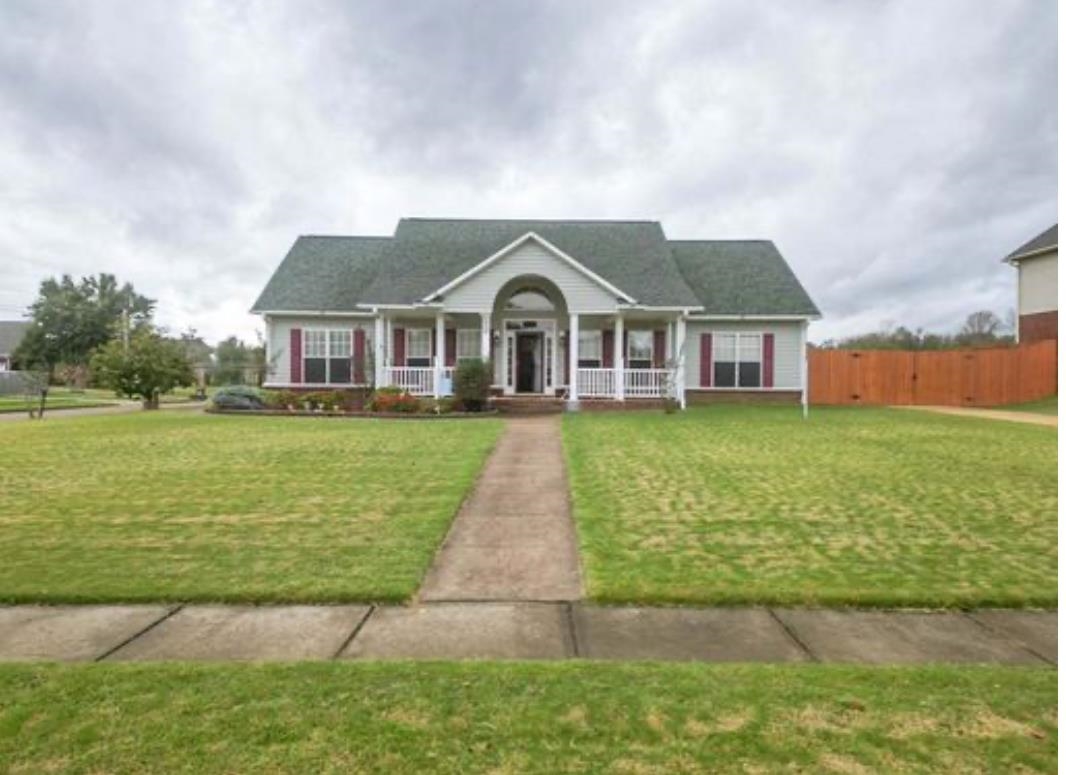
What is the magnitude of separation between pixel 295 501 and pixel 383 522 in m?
1.58

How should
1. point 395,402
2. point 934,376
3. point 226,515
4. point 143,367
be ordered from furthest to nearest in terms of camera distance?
point 934,376, point 143,367, point 395,402, point 226,515

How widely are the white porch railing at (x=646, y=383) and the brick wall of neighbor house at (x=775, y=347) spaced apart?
8.55 feet

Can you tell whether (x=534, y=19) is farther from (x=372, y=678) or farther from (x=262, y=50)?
(x=372, y=678)

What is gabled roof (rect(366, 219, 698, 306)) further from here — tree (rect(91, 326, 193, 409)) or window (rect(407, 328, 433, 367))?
tree (rect(91, 326, 193, 409))

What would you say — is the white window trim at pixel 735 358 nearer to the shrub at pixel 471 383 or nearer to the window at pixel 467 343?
the window at pixel 467 343

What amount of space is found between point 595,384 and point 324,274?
11.5 m

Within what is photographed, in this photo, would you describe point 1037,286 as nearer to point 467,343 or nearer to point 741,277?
point 741,277

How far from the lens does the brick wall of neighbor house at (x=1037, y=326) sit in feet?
89.8

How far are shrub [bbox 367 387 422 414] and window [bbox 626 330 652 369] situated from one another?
811 cm

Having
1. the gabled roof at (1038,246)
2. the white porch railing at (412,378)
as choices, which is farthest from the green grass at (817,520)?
the gabled roof at (1038,246)

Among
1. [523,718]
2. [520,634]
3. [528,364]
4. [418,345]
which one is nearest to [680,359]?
[528,364]

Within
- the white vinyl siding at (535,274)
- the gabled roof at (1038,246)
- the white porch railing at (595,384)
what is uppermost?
the gabled roof at (1038,246)

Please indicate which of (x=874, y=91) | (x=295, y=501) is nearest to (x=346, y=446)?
(x=295, y=501)

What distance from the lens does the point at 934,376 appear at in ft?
85.9
